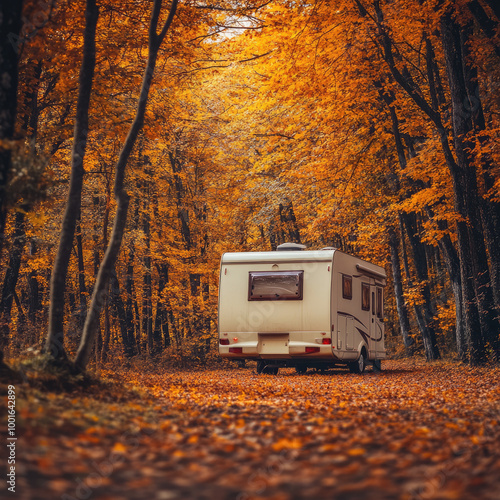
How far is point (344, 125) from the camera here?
21.7 m

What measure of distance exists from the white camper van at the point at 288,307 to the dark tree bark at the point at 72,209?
7349 millimetres

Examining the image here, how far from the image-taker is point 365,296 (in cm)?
1905

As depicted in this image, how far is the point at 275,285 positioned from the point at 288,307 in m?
0.64

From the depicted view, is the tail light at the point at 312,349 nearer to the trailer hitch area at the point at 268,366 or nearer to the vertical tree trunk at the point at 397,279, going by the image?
the trailer hitch area at the point at 268,366

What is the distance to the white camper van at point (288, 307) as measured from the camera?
53.6 ft

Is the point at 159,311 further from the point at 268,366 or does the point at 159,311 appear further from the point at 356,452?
the point at 356,452

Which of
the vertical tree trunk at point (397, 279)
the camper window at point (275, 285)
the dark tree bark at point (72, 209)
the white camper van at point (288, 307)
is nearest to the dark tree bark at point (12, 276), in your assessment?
the white camper van at point (288, 307)

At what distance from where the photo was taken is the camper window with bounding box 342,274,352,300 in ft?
56.3

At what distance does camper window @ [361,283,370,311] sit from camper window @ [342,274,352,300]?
3.89 ft

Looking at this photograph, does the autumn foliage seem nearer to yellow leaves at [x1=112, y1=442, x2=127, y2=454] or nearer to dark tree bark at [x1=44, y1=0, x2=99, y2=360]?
dark tree bark at [x1=44, y1=0, x2=99, y2=360]

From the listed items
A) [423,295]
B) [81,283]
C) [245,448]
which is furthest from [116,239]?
[423,295]

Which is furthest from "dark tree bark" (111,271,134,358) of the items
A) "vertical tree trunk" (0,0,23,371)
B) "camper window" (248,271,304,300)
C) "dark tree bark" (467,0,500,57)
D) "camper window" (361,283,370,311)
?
"vertical tree trunk" (0,0,23,371)

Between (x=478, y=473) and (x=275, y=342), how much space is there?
473 inches

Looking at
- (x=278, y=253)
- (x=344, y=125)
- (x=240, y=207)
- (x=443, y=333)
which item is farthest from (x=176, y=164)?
(x=443, y=333)
